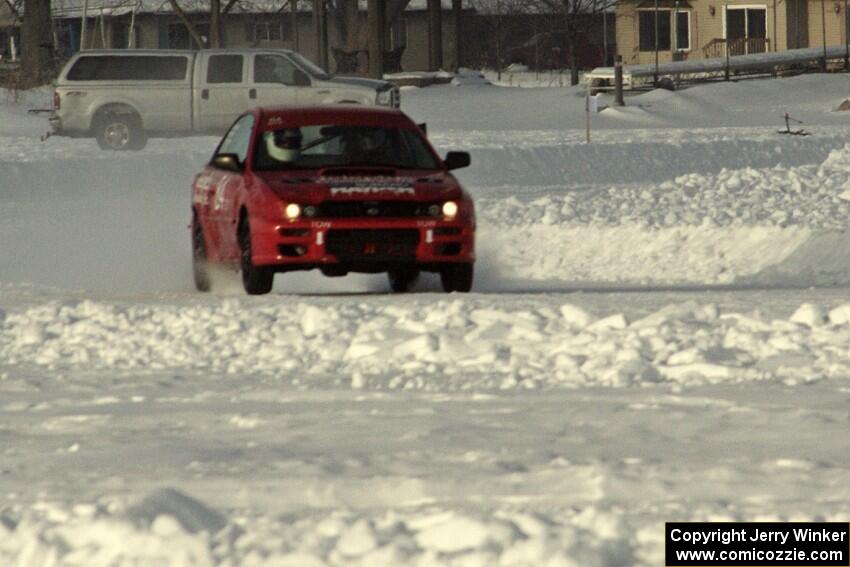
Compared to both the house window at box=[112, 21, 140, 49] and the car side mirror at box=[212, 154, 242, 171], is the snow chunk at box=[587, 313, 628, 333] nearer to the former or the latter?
the car side mirror at box=[212, 154, 242, 171]

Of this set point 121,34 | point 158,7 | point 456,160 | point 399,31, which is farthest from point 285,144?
point 399,31

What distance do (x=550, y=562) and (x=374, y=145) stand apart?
8.37 meters

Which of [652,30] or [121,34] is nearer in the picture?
[652,30]

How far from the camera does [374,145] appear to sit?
522 inches

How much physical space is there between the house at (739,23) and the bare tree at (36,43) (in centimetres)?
2289

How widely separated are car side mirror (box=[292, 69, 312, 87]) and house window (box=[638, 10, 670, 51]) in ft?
124

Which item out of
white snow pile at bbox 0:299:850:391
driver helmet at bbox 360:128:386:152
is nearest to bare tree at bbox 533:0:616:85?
driver helmet at bbox 360:128:386:152

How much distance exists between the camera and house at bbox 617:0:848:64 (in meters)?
64.6

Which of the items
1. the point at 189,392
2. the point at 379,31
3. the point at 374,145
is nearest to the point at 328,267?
the point at 374,145

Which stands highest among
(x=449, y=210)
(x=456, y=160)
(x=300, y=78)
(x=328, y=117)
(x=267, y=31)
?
(x=267, y=31)

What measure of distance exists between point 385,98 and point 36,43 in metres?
21.6

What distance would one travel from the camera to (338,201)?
→ 12.5 m

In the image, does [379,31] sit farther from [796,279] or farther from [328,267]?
[328,267]

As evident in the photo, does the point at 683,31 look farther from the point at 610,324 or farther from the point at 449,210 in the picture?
the point at 610,324
